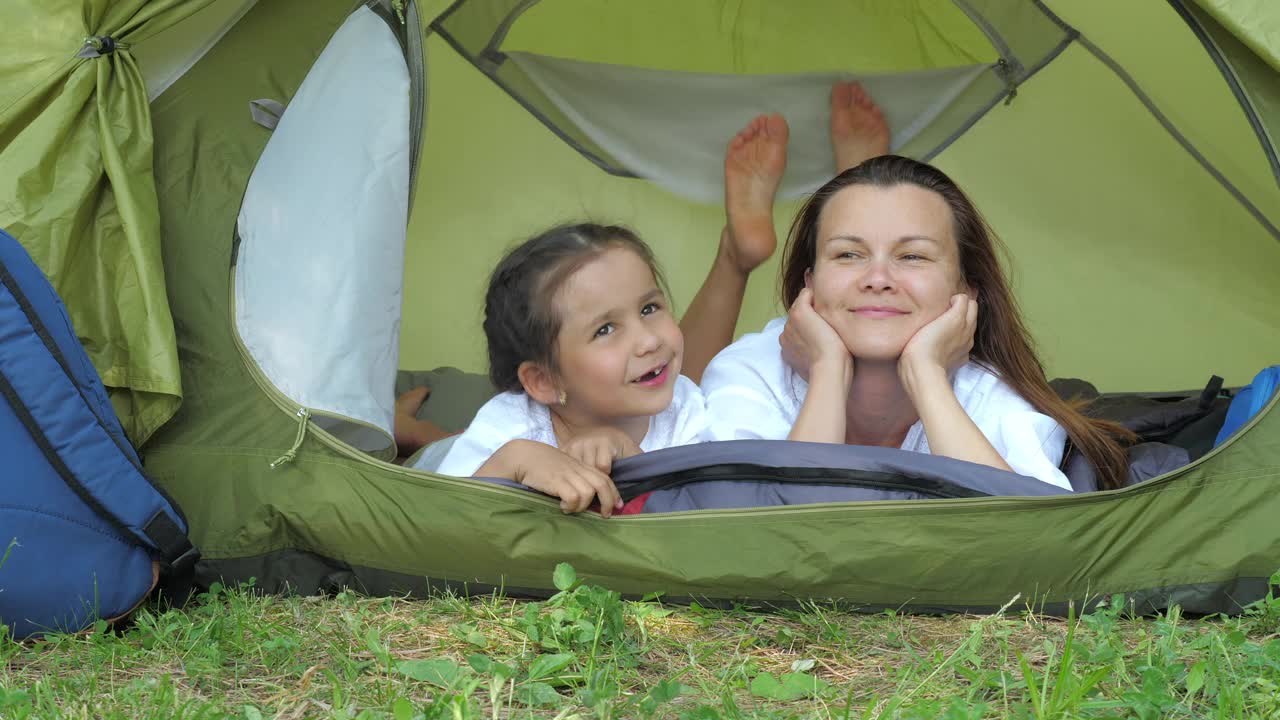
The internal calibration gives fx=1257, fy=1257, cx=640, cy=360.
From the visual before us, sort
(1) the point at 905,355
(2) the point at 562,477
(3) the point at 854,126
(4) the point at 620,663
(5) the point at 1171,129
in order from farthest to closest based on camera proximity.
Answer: (3) the point at 854,126, (5) the point at 1171,129, (1) the point at 905,355, (2) the point at 562,477, (4) the point at 620,663

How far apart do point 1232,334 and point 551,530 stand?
168cm

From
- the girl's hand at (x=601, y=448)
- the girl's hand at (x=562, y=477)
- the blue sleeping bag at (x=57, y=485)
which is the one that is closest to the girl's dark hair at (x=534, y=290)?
the girl's hand at (x=601, y=448)

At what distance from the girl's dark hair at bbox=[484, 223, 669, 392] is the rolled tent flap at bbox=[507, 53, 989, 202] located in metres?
0.70

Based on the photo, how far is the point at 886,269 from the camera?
1978mm

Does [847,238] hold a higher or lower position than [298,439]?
higher

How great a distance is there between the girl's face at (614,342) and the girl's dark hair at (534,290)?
22mm

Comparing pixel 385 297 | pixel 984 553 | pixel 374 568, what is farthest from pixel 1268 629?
pixel 385 297

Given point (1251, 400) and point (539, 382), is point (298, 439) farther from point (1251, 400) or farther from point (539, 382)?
point (1251, 400)

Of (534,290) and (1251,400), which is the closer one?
(1251,400)

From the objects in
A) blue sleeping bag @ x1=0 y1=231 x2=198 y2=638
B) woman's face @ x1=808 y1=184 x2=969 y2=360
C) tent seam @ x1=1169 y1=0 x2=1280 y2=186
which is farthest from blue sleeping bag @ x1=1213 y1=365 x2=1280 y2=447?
blue sleeping bag @ x1=0 y1=231 x2=198 y2=638

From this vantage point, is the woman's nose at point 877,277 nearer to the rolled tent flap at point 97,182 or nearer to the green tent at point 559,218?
the green tent at point 559,218

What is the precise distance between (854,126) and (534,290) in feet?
3.33

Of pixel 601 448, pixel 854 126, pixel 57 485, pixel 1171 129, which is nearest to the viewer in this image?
pixel 57 485

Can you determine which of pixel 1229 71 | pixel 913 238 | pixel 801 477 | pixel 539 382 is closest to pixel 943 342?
pixel 913 238
